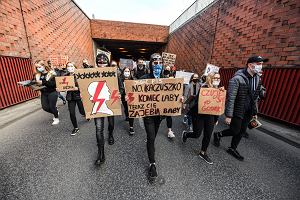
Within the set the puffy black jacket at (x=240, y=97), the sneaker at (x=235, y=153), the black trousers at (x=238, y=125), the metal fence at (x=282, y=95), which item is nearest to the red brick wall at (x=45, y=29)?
the puffy black jacket at (x=240, y=97)

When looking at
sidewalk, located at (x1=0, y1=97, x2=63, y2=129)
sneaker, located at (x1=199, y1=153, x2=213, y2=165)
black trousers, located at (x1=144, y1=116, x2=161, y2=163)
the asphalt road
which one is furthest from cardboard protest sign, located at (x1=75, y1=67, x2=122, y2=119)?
sidewalk, located at (x1=0, y1=97, x2=63, y2=129)

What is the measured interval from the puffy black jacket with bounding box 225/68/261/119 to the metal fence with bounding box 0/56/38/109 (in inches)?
295

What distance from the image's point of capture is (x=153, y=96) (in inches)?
96.9

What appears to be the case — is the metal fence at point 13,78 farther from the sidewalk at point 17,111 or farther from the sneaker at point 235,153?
the sneaker at point 235,153

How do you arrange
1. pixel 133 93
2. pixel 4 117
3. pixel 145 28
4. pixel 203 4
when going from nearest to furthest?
pixel 133 93
pixel 4 117
pixel 203 4
pixel 145 28

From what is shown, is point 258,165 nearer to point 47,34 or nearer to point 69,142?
point 69,142

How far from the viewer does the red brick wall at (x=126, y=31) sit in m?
16.5

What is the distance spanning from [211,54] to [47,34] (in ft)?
31.4

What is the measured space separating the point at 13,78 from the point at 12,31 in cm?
198

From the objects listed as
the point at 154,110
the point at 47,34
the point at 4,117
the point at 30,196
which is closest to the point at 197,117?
the point at 154,110

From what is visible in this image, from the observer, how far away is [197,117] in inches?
116

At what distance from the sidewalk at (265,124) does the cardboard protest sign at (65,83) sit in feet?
7.07

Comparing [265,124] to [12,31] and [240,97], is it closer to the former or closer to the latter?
[240,97]

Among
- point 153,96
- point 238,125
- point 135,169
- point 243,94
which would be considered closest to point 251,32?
point 243,94
